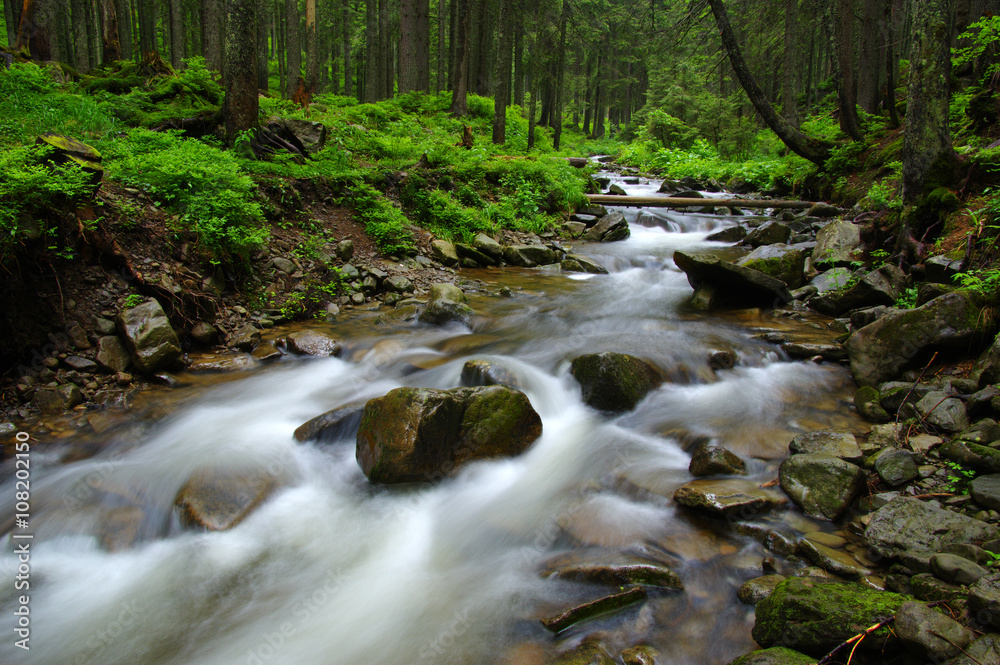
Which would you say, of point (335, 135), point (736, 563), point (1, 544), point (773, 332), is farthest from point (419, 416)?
point (335, 135)

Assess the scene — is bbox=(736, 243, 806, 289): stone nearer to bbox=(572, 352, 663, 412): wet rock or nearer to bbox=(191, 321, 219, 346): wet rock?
bbox=(572, 352, 663, 412): wet rock

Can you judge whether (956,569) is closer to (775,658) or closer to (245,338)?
(775,658)

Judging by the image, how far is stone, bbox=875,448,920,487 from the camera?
12.9 ft

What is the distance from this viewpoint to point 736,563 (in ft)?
11.7

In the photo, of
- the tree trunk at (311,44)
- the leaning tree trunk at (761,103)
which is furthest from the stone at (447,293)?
the tree trunk at (311,44)

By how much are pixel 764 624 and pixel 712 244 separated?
37.7 ft

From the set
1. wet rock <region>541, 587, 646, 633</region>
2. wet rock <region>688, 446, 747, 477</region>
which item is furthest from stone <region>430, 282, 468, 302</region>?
wet rock <region>541, 587, 646, 633</region>

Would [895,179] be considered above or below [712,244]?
above

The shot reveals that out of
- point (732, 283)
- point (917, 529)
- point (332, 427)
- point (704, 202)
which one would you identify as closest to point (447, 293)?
point (332, 427)

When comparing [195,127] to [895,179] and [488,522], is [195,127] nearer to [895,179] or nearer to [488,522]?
[488,522]

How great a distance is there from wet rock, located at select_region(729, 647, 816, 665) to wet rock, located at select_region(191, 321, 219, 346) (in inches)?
255

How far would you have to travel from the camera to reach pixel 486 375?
5.92 m

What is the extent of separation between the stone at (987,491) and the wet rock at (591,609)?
2282 mm

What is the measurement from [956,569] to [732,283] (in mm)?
6371
